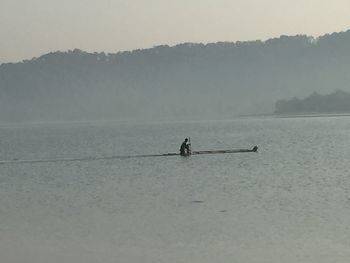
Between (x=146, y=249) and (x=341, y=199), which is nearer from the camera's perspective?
(x=146, y=249)

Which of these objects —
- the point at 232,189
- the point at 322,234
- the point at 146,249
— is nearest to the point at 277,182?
the point at 232,189

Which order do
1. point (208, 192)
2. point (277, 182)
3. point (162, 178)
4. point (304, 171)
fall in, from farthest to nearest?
1. point (304, 171)
2. point (162, 178)
3. point (277, 182)
4. point (208, 192)

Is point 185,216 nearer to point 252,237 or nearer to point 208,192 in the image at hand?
point 252,237

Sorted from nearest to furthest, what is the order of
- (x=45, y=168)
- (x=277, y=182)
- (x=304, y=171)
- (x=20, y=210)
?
(x=20, y=210) < (x=277, y=182) < (x=304, y=171) < (x=45, y=168)

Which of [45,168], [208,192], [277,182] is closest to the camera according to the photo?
[208,192]

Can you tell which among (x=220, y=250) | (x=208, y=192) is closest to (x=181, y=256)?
(x=220, y=250)

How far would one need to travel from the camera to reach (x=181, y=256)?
24.4 meters

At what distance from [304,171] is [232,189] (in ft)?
46.5

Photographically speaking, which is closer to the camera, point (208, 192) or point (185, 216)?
point (185, 216)

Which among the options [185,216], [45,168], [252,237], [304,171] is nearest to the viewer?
[252,237]

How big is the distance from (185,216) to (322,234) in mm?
7484

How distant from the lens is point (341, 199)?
37.2 meters

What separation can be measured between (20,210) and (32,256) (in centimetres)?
1202

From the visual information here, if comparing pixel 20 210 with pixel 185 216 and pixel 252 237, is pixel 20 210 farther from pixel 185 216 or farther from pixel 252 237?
pixel 252 237
